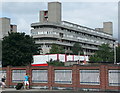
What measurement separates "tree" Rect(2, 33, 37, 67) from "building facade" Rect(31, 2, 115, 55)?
41.4 m

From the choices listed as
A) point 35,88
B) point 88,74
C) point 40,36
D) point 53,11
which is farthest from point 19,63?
point 53,11

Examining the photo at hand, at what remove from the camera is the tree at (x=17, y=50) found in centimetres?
5569

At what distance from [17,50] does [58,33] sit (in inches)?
2026

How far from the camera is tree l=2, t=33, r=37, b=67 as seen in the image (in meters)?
55.7

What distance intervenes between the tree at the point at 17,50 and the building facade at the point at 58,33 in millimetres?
41440

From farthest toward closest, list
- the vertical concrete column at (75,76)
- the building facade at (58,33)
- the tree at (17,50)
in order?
the building facade at (58,33) < the tree at (17,50) < the vertical concrete column at (75,76)

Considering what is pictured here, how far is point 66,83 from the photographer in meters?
27.5

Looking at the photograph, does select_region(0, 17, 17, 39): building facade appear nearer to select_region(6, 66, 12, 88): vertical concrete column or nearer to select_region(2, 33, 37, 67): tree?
select_region(2, 33, 37, 67): tree

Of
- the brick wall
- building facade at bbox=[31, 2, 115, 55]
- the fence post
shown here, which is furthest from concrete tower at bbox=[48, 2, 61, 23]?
the fence post

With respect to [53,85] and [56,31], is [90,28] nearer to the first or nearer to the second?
[56,31]

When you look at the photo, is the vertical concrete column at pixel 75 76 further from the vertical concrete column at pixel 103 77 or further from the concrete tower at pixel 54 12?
the concrete tower at pixel 54 12

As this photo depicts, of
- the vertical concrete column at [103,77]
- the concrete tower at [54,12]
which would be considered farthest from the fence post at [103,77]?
the concrete tower at [54,12]

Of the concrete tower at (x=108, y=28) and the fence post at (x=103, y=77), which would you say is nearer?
the fence post at (x=103, y=77)

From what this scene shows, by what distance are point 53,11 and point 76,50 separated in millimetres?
19805
